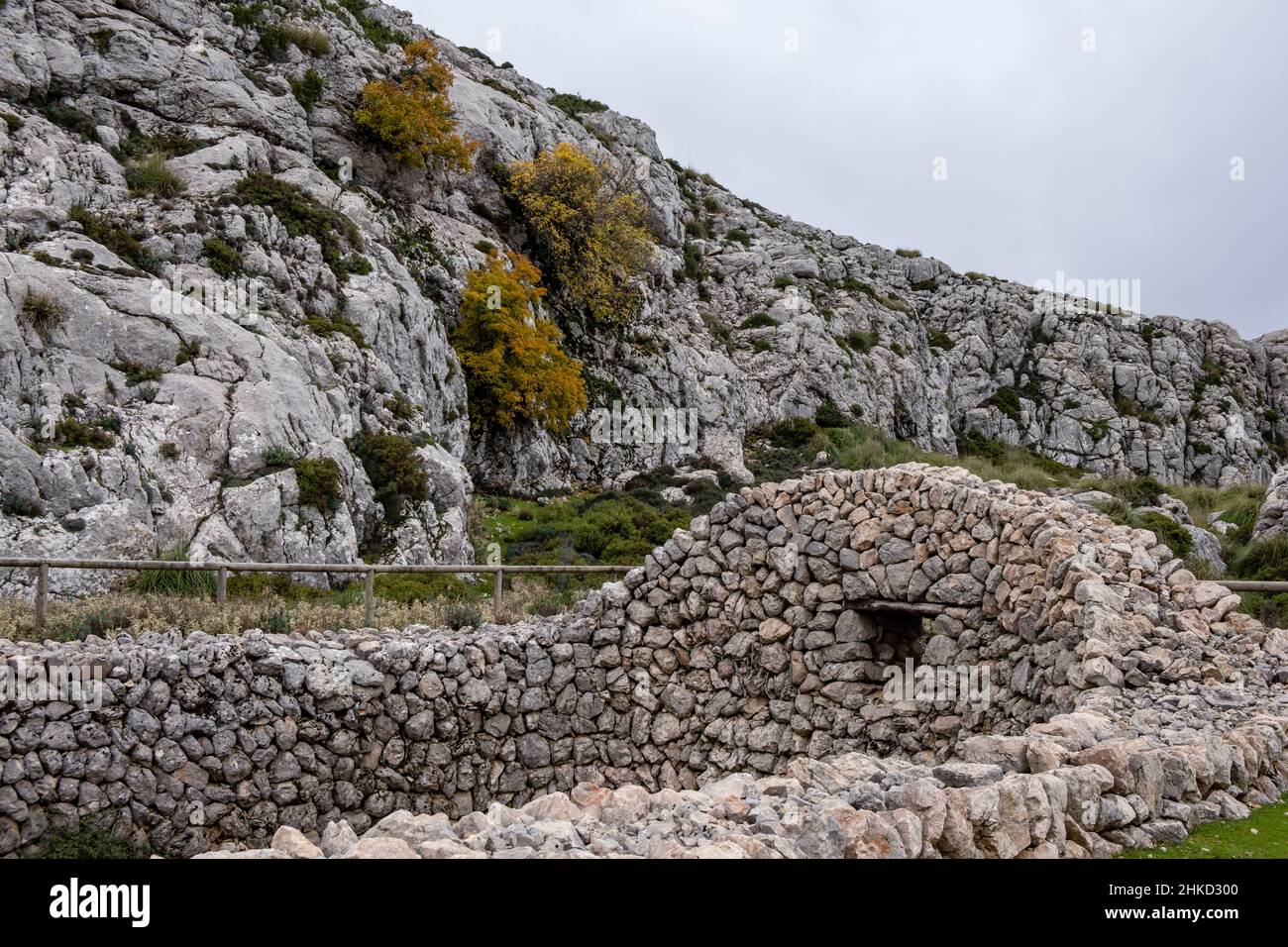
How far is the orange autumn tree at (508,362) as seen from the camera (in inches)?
1028

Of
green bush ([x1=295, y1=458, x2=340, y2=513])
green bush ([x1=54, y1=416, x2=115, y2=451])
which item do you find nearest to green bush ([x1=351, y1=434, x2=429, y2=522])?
green bush ([x1=295, y1=458, x2=340, y2=513])

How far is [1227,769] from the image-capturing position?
17.8 ft

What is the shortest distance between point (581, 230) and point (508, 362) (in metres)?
8.92

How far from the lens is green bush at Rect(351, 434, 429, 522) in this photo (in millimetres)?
18250

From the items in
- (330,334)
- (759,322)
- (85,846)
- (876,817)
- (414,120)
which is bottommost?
(85,846)

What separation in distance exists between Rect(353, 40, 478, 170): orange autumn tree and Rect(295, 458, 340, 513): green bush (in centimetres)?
1651

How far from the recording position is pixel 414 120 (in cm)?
2873

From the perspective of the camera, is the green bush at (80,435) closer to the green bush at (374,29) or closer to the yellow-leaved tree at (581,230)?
the yellow-leaved tree at (581,230)

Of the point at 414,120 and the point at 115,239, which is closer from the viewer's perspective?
the point at 115,239

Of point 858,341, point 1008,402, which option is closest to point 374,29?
point 858,341

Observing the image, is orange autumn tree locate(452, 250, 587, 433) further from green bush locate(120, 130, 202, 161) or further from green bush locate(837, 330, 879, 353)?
green bush locate(837, 330, 879, 353)

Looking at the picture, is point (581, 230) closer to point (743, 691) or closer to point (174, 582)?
point (174, 582)

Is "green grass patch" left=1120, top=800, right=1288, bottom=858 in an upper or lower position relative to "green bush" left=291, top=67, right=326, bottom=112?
lower
